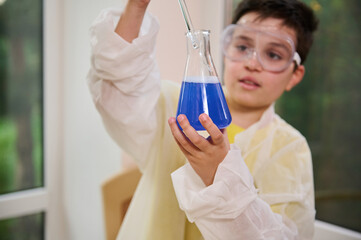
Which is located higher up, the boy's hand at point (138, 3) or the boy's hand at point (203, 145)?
the boy's hand at point (138, 3)

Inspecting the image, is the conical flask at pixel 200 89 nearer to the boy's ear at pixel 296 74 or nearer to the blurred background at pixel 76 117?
the boy's ear at pixel 296 74

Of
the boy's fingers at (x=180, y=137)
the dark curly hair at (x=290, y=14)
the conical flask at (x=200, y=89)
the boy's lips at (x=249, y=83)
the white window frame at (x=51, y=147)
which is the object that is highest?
the dark curly hair at (x=290, y=14)

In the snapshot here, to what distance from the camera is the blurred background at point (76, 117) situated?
1191mm

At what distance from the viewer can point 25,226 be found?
4.66ft

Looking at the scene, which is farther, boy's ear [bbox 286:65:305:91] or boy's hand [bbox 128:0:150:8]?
boy's ear [bbox 286:65:305:91]

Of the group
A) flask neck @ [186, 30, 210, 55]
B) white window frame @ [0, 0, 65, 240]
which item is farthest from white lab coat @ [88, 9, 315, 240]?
white window frame @ [0, 0, 65, 240]

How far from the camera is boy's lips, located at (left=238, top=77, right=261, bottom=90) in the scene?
80cm

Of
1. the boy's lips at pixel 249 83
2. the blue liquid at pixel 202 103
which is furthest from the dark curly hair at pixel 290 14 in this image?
the blue liquid at pixel 202 103

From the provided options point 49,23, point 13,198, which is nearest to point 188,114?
point 49,23

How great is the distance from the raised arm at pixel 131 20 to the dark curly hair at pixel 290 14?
34cm

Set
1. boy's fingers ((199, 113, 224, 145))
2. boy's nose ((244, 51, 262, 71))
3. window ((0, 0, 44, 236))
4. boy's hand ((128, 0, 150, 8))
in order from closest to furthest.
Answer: boy's fingers ((199, 113, 224, 145))
boy's hand ((128, 0, 150, 8))
boy's nose ((244, 51, 262, 71))
window ((0, 0, 44, 236))

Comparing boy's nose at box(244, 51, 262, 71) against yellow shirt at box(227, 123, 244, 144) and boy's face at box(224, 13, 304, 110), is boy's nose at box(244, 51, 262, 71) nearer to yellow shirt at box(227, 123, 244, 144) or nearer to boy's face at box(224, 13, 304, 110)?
boy's face at box(224, 13, 304, 110)

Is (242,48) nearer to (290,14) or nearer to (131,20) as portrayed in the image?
(290,14)

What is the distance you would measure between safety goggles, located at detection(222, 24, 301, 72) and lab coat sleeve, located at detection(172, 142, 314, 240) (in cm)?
31
